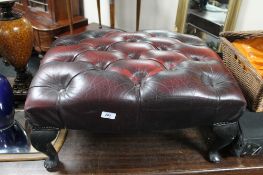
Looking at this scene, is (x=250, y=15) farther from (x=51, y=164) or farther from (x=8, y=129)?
(x=8, y=129)

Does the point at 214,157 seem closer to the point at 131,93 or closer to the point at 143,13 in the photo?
the point at 131,93

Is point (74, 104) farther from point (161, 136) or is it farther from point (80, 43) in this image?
point (161, 136)

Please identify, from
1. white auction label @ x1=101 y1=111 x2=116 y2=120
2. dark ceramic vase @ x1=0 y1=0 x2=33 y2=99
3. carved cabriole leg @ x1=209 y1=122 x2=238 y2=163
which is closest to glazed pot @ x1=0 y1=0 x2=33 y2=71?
dark ceramic vase @ x1=0 y1=0 x2=33 y2=99

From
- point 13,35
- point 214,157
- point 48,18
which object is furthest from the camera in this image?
point 48,18

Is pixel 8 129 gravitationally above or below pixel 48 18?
below

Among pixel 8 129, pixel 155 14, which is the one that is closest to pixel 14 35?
pixel 8 129

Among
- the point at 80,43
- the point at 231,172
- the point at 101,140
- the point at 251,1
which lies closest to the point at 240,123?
the point at 231,172

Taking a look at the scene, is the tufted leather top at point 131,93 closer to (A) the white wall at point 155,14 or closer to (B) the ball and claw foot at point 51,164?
(B) the ball and claw foot at point 51,164

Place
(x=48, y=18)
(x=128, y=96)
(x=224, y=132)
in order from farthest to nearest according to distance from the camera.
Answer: (x=48, y=18), (x=224, y=132), (x=128, y=96)

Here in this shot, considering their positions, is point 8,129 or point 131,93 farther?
point 8,129

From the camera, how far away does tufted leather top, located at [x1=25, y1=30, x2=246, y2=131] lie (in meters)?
0.78

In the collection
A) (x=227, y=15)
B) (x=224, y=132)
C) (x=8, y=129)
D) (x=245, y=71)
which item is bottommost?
(x=8, y=129)

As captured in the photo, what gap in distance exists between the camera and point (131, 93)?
792 mm

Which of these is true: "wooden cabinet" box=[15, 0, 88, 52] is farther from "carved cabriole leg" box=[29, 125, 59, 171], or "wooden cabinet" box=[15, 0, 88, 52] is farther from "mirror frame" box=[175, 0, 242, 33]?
"carved cabriole leg" box=[29, 125, 59, 171]
